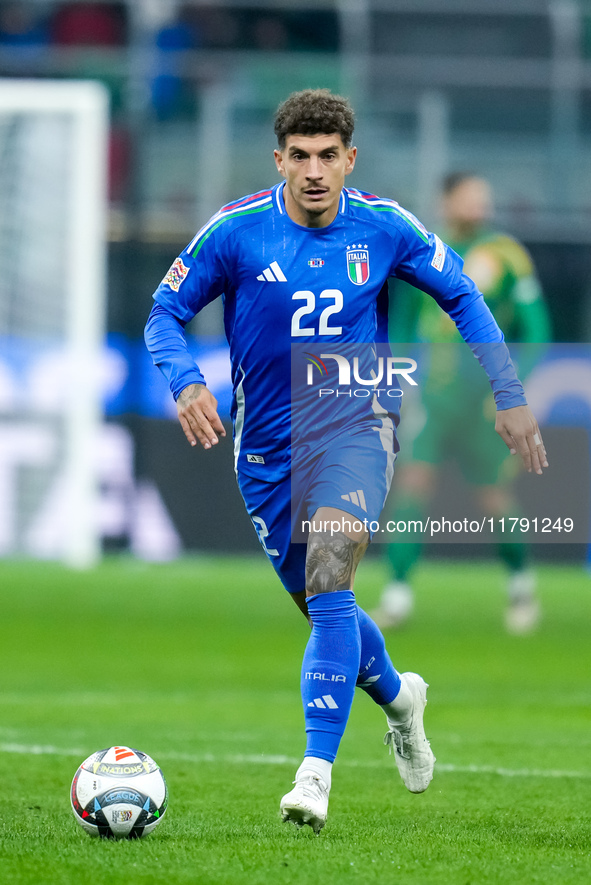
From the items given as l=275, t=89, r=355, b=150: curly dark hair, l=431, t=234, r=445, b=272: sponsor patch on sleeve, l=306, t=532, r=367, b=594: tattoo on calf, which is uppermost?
l=275, t=89, r=355, b=150: curly dark hair

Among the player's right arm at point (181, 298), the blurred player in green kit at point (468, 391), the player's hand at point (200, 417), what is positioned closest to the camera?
the player's hand at point (200, 417)

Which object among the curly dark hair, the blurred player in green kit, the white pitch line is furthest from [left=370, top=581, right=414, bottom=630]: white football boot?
the curly dark hair

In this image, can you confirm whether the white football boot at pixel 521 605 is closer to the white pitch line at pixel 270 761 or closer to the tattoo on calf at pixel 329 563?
the white pitch line at pixel 270 761

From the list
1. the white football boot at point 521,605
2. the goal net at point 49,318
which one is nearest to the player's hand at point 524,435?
the white football boot at point 521,605

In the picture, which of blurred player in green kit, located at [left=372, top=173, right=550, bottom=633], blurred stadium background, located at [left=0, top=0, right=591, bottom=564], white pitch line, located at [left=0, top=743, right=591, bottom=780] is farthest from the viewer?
blurred stadium background, located at [left=0, top=0, right=591, bottom=564]

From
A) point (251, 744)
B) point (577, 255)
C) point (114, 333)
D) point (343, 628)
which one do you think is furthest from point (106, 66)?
point (343, 628)

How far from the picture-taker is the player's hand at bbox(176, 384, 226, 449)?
12.8ft

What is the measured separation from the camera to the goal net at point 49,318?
40.9 feet

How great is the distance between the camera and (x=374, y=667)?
4.39 metres

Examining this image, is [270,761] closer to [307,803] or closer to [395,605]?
[307,803]

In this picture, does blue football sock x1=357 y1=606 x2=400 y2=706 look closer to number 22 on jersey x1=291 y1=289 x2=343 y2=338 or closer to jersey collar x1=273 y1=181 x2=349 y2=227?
number 22 on jersey x1=291 y1=289 x2=343 y2=338

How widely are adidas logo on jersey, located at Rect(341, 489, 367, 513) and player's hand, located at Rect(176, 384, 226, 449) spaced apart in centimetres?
42

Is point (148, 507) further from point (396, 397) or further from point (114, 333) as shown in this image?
point (396, 397)

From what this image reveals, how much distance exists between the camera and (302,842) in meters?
3.72
